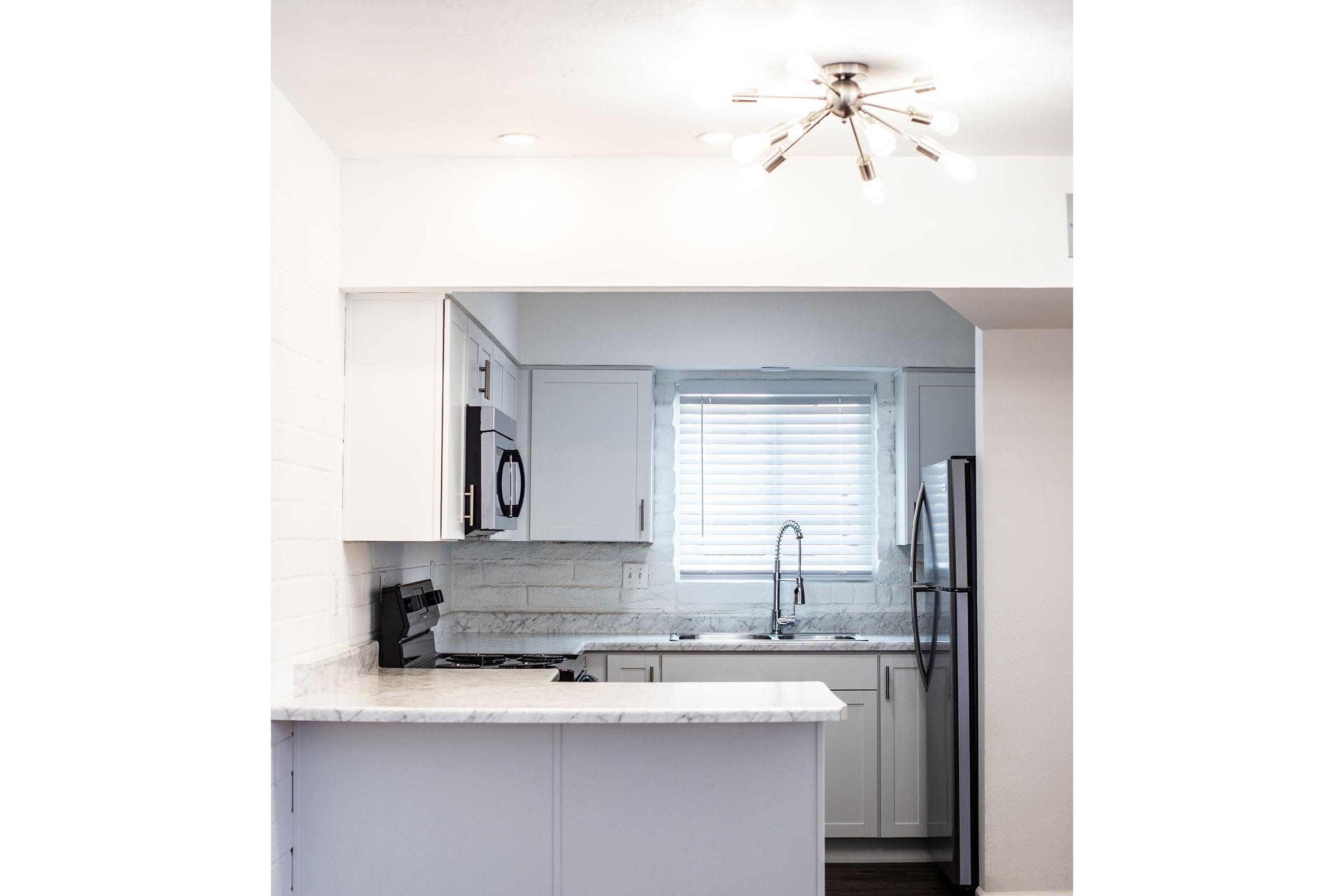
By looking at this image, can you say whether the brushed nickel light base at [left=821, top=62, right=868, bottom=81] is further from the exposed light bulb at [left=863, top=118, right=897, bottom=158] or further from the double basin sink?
the double basin sink

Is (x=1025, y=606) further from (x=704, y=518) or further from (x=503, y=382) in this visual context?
(x=503, y=382)

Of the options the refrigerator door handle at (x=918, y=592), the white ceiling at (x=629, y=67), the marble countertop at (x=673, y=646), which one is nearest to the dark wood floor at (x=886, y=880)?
the refrigerator door handle at (x=918, y=592)

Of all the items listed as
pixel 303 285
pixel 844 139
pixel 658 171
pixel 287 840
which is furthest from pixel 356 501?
pixel 844 139

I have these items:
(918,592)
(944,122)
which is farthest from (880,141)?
(918,592)

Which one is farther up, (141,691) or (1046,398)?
(1046,398)

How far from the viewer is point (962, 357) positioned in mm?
4574

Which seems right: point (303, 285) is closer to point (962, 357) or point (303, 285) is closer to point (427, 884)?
point (427, 884)

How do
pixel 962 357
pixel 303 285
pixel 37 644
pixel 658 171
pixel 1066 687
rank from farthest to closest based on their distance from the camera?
pixel 962 357 → pixel 1066 687 → pixel 658 171 → pixel 303 285 → pixel 37 644

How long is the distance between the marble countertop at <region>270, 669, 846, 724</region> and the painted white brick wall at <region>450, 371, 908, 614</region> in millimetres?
1892

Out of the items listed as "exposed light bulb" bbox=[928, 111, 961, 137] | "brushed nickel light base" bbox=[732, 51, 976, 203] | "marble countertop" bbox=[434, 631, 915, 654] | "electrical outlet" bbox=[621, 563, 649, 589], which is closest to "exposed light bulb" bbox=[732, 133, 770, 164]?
"brushed nickel light base" bbox=[732, 51, 976, 203]

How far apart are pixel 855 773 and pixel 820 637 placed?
2.08 ft

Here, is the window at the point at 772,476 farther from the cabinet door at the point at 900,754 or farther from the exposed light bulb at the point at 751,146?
the exposed light bulb at the point at 751,146

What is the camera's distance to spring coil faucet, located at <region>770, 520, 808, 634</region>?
463cm
